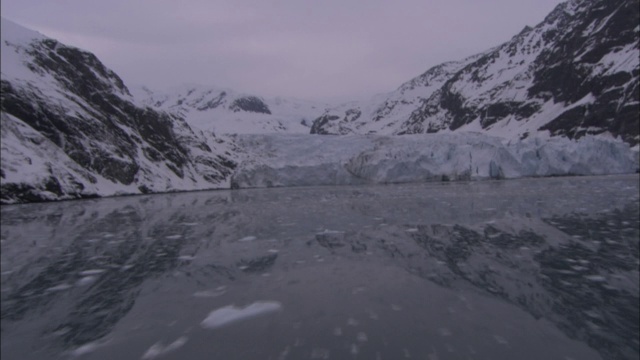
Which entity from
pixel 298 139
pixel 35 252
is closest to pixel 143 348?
pixel 35 252

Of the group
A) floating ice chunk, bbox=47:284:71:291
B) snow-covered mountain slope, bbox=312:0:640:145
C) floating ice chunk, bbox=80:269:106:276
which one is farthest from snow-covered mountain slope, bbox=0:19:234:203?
snow-covered mountain slope, bbox=312:0:640:145

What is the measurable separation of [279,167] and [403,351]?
38.2 metres

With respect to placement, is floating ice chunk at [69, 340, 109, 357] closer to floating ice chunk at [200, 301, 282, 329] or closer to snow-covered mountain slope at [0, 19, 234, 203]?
floating ice chunk at [200, 301, 282, 329]

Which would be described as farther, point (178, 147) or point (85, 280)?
point (178, 147)

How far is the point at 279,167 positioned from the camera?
4153 cm

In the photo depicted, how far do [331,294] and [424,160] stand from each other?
3584 cm

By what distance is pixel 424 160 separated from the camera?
3978 cm

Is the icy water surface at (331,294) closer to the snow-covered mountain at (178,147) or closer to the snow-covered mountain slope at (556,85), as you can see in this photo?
the snow-covered mountain at (178,147)

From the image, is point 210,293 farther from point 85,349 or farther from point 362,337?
point 362,337

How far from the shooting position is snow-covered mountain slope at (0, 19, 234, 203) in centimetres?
2631

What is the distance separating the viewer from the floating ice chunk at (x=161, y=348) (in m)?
3.68

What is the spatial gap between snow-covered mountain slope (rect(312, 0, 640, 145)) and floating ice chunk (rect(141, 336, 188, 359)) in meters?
78.3

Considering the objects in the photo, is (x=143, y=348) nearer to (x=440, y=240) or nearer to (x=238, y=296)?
(x=238, y=296)

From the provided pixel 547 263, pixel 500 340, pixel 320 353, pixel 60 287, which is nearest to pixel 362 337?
pixel 320 353
